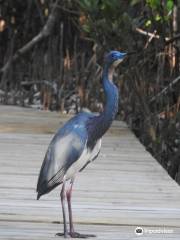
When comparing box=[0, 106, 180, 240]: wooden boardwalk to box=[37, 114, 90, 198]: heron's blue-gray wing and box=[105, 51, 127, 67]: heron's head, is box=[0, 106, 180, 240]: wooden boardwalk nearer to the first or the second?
box=[37, 114, 90, 198]: heron's blue-gray wing

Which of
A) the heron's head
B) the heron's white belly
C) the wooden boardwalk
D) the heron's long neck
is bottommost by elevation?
the wooden boardwalk

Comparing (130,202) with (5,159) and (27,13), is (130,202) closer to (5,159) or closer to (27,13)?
(5,159)

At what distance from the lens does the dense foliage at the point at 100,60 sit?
22.2 feet

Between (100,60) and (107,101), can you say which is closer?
(107,101)

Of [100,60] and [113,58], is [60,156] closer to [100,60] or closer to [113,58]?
[113,58]

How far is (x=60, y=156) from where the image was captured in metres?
3.73

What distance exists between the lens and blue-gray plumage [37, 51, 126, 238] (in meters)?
3.72

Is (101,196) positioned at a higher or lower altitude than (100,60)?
lower

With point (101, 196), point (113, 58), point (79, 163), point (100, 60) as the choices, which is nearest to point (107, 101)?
point (113, 58)

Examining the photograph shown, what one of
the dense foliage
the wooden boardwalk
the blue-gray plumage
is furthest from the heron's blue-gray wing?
the dense foliage

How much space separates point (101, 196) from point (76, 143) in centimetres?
103

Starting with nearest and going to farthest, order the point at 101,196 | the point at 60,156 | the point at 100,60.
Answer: the point at 60,156 < the point at 101,196 < the point at 100,60

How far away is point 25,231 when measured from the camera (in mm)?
3896

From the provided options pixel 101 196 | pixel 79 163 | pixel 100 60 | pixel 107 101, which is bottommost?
pixel 101 196
